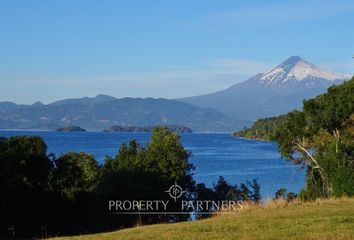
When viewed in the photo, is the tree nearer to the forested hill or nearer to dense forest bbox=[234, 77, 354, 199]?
dense forest bbox=[234, 77, 354, 199]

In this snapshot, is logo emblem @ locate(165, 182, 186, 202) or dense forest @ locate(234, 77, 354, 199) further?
logo emblem @ locate(165, 182, 186, 202)

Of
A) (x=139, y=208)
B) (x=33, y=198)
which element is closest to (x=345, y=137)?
(x=139, y=208)

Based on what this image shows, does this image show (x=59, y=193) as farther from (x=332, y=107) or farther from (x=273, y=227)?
(x=273, y=227)

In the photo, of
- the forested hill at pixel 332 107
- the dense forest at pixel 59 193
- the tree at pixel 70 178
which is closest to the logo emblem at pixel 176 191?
the dense forest at pixel 59 193

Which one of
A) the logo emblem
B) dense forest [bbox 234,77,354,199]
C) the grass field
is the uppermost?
dense forest [bbox 234,77,354,199]

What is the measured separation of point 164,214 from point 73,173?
572 centimetres

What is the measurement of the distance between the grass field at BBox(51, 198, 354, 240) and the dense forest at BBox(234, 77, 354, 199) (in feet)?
26.5

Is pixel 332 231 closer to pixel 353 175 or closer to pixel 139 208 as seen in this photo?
pixel 353 175

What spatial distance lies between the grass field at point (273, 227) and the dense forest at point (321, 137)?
8.07 metres

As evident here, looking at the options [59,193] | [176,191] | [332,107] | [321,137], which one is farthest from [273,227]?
[176,191]

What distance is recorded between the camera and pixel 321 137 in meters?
30.9

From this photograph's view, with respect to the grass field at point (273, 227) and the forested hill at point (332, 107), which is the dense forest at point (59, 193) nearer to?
the forested hill at point (332, 107)

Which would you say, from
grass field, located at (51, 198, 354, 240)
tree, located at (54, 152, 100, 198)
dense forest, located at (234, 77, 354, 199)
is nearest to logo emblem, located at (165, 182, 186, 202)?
dense forest, located at (234, 77, 354, 199)

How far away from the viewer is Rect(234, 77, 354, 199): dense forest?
25442mm
